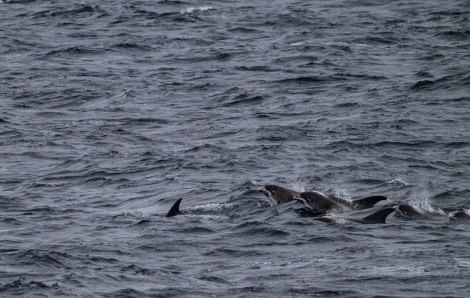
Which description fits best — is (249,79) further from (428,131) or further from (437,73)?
(428,131)

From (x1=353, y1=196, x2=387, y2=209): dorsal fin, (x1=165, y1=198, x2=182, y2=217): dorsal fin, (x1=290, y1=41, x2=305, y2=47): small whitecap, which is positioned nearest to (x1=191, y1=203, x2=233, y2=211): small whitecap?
(x1=165, y1=198, x2=182, y2=217): dorsal fin

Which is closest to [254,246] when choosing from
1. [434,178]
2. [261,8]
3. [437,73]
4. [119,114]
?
[434,178]

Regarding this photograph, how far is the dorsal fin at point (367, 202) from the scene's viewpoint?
81.3ft

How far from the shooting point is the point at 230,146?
109ft

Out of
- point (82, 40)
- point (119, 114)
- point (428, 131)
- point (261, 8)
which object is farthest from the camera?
point (261, 8)

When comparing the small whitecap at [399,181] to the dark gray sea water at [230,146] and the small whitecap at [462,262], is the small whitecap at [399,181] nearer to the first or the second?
the dark gray sea water at [230,146]

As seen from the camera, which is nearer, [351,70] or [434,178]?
[434,178]

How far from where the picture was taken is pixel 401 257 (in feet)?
69.1

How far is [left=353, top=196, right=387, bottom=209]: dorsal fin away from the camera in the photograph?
81.3 feet

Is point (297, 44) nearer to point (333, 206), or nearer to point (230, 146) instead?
point (230, 146)

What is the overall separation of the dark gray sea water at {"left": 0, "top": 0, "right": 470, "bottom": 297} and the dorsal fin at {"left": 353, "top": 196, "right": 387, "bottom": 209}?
0.89 feet

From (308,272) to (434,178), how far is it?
905 centimetres

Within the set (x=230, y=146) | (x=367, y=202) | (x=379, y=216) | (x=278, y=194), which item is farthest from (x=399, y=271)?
(x=230, y=146)

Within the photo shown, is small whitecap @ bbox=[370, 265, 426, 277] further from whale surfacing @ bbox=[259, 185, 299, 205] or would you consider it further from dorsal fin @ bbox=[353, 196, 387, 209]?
whale surfacing @ bbox=[259, 185, 299, 205]
